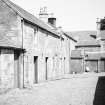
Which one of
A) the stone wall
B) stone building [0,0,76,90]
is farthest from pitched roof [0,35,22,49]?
the stone wall

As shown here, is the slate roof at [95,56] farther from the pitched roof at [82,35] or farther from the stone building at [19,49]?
the stone building at [19,49]

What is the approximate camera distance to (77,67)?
114ft

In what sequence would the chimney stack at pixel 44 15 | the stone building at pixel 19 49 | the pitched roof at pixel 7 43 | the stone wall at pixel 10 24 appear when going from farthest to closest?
the chimney stack at pixel 44 15 → the stone wall at pixel 10 24 → the pitched roof at pixel 7 43 → the stone building at pixel 19 49

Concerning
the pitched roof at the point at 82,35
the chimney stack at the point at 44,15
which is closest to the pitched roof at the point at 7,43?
the chimney stack at the point at 44,15

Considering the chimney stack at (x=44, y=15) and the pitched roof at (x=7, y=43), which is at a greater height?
the chimney stack at (x=44, y=15)

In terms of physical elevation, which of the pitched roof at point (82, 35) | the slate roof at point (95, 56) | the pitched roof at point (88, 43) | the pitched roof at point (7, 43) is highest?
the pitched roof at point (82, 35)

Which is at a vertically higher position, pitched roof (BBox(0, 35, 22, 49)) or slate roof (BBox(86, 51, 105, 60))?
pitched roof (BBox(0, 35, 22, 49))

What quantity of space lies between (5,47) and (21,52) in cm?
256

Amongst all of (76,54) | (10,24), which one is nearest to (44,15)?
(76,54)

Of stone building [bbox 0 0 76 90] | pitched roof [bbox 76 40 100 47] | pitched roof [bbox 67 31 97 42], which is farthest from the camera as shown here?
pitched roof [bbox 67 31 97 42]

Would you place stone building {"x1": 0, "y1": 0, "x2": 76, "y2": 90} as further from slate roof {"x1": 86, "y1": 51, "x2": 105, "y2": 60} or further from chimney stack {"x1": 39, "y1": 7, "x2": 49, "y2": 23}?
slate roof {"x1": 86, "y1": 51, "x2": 105, "y2": 60}

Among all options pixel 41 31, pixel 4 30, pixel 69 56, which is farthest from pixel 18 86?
pixel 69 56

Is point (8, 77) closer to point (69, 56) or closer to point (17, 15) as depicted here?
point (17, 15)

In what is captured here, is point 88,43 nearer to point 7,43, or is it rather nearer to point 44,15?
point 44,15
